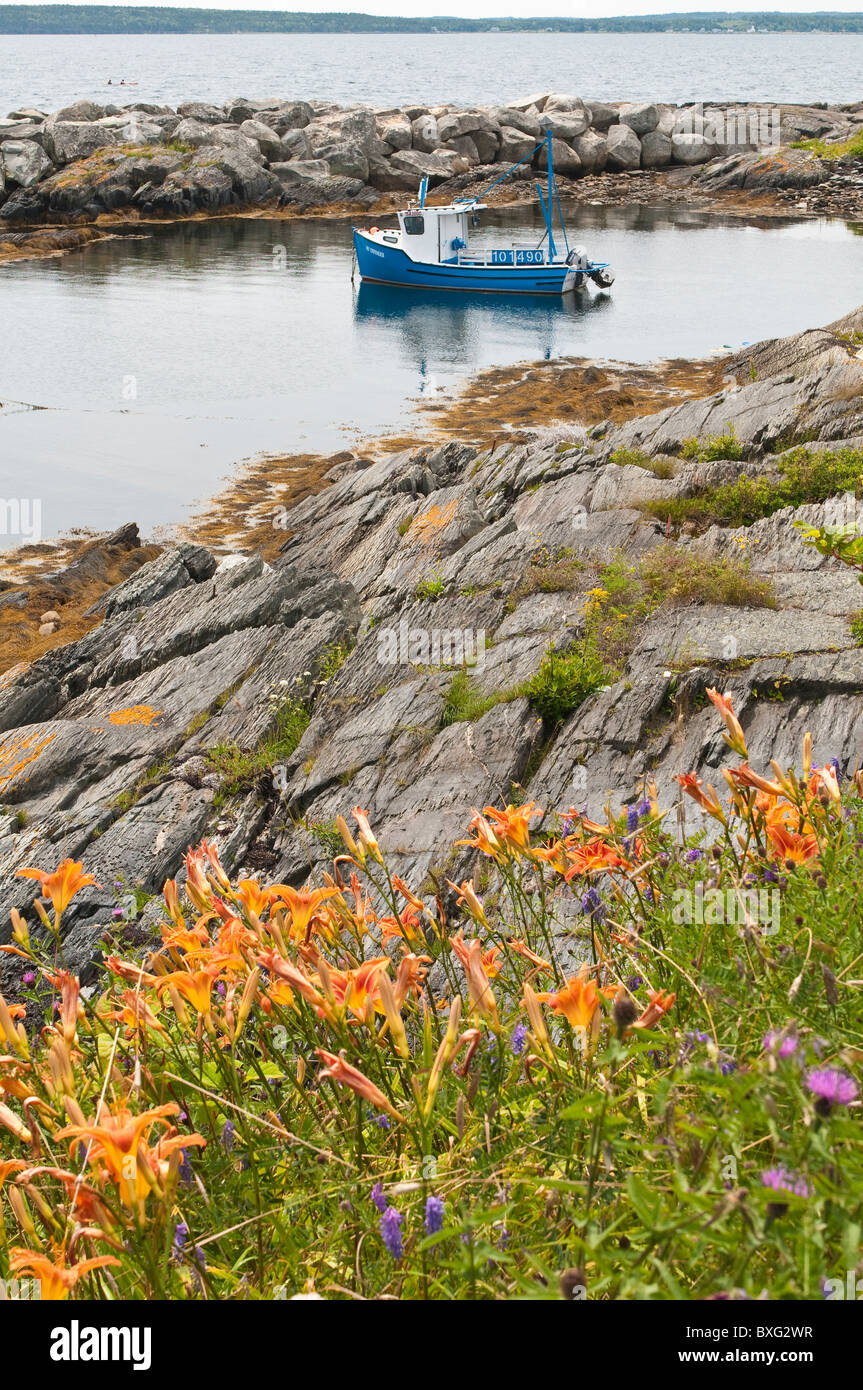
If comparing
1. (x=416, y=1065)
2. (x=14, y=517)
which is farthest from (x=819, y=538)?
(x=14, y=517)

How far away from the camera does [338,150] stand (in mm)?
47938

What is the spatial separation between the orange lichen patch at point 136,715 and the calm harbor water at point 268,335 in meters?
7.81

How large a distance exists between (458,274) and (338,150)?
19.6 m

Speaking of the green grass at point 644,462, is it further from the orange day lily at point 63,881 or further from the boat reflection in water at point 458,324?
the boat reflection in water at point 458,324

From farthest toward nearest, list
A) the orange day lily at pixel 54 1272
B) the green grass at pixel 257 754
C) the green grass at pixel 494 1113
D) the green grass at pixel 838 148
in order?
the green grass at pixel 838 148 < the green grass at pixel 257 754 < the orange day lily at pixel 54 1272 < the green grass at pixel 494 1113

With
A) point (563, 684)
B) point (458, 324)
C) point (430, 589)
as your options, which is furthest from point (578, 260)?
point (563, 684)

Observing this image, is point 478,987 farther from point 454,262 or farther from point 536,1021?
point 454,262

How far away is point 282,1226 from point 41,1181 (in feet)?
1.75

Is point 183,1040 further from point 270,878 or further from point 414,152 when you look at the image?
point 414,152

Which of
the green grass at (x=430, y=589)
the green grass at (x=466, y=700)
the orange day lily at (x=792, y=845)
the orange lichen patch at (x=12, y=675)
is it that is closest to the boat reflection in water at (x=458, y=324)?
the green grass at (x=430, y=589)

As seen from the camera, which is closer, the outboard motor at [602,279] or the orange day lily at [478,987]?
the orange day lily at [478,987]

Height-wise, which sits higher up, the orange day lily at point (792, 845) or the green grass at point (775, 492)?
the green grass at point (775, 492)

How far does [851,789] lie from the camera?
3.00 metres

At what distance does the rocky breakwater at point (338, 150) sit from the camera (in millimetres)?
44500
